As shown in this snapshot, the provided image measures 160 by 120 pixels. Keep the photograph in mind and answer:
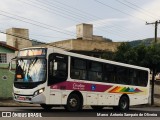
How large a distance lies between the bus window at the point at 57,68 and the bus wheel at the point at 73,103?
1147 millimetres

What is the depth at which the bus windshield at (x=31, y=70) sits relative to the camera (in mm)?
17984

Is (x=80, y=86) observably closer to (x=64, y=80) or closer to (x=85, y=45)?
(x=64, y=80)

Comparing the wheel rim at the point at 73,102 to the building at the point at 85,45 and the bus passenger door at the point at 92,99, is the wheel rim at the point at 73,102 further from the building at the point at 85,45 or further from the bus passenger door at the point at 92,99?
the building at the point at 85,45

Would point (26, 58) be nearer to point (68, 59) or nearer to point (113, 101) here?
point (68, 59)

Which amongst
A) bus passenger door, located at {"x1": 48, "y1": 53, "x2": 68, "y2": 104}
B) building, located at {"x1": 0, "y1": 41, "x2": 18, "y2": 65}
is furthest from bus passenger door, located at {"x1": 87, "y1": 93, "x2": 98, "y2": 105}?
building, located at {"x1": 0, "y1": 41, "x2": 18, "y2": 65}

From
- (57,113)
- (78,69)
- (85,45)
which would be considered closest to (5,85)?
(78,69)

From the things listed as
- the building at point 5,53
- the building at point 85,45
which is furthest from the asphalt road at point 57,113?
the building at point 85,45

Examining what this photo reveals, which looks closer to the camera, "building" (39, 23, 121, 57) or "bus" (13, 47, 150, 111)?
"bus" (13, 47, 150, 111)

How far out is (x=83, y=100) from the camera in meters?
20.1

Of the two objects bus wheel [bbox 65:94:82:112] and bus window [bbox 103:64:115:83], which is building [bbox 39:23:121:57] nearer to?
bus window [bbox 103:64:115:83]

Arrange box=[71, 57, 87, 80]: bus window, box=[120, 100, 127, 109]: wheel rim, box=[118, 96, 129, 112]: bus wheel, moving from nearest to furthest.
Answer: box=[71, 57, 87, 80]: bus window < box=[118, 96, 129, 112]: bus wheel < box=[120, 100, 127, 109]: wheel rim

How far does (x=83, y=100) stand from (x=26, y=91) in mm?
3403

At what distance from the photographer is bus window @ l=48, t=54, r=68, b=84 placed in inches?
717

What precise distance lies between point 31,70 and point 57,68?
1.22 meters
